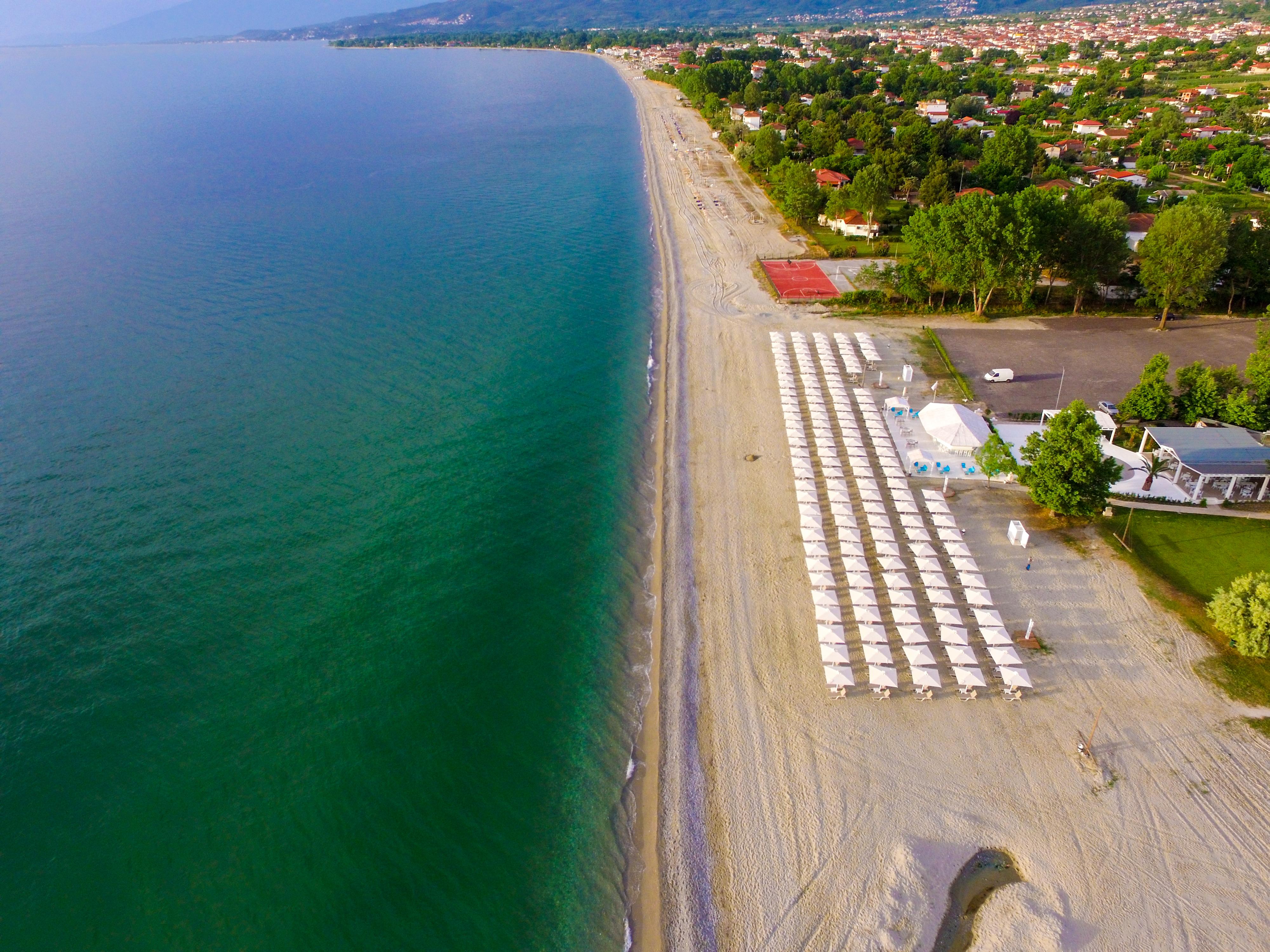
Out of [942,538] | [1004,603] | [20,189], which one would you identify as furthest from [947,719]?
[20,189]

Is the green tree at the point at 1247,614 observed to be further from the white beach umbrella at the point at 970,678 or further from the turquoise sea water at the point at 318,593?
the turquoise sea water at the point at 318,593

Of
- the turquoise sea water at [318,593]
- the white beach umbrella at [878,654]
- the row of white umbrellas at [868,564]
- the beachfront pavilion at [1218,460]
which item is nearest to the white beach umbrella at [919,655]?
the row of white umbrellas at [868,564]

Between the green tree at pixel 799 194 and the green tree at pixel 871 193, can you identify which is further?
the green tree at pixel 799 194

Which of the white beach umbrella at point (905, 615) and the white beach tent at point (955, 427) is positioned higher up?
the white beach tent at point (955, 427)

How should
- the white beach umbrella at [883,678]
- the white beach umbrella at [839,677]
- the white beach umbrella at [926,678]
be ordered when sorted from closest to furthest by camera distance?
the white beach umbrella at [883,678]
the white beach umbrella at [926,678]
the white beach umbrella at [839,677]

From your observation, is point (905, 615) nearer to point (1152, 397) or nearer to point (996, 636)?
point (996, 636)

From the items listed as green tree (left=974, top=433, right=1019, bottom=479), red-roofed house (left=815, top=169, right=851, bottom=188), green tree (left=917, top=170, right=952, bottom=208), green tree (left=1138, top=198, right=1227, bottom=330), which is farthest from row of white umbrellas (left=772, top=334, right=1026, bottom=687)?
red-roofed house (left=815, top=169, right=851, bottom=188)

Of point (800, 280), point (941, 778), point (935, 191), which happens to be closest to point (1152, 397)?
point (941, 778)
